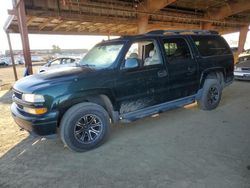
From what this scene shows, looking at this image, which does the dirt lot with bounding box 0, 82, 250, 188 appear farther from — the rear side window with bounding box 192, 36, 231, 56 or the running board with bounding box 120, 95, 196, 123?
the rear side window with bounding box 192, 36, 231, 56

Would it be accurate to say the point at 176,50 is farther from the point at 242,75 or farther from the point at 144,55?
the point at 242,75

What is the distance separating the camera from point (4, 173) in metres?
2.90

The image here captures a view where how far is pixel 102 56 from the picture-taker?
4090 mm

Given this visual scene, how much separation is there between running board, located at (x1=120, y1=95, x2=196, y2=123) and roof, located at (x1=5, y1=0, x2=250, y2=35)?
17.6 ft

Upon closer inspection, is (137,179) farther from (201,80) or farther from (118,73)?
(201,80)

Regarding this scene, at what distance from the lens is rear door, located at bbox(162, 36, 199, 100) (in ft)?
13.9

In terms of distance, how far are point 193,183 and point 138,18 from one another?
421 inches

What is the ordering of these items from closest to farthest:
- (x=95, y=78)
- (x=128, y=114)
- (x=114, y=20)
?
(x=95, y=78)
(x=128, y=114)
(x=114, y=20)

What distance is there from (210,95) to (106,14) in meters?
7.65

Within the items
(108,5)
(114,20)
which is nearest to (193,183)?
(108,5)

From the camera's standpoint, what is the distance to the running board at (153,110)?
3.79 m

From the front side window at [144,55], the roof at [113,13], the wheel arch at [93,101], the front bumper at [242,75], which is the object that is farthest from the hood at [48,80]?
the front bumper at [242,75]

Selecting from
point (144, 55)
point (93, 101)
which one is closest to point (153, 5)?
point (144, 55)

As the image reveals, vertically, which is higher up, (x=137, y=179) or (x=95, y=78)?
(x=95, y=78)
